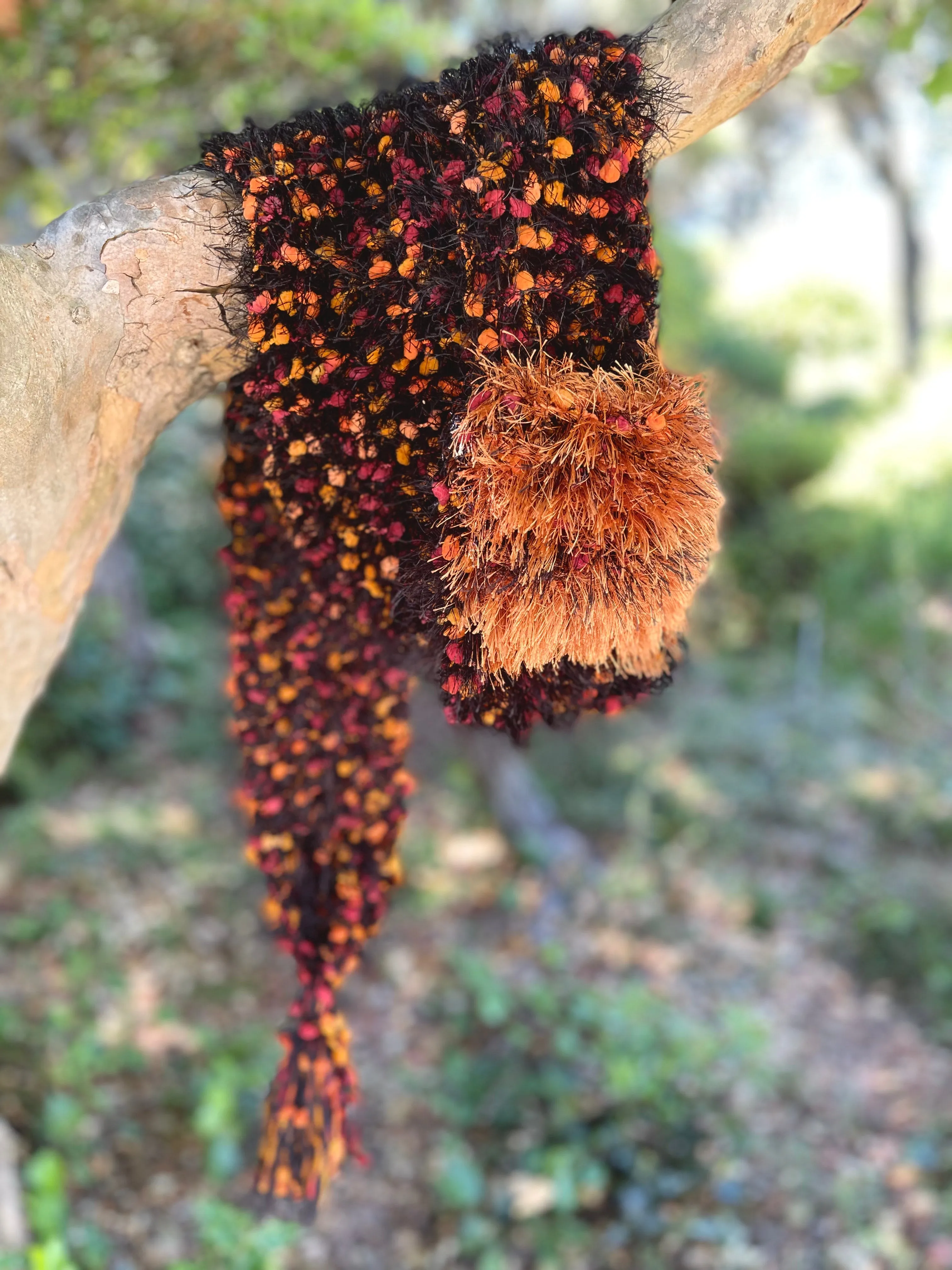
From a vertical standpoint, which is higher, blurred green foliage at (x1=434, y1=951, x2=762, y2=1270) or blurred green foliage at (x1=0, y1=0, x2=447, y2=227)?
blurred green foliage at (x1=0, y1=0, x2=447, y2=227)

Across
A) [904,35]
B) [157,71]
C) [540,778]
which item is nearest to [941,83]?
[904,35]

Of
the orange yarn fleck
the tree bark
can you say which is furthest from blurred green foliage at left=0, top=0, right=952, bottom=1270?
the orange yarn fleck

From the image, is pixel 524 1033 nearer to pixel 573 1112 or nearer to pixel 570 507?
pixel 573 1112

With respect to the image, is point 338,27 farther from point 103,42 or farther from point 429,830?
point 429,830

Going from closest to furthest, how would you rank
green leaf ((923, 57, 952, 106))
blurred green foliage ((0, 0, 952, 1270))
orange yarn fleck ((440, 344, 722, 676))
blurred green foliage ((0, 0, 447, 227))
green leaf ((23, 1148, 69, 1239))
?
orange yarn fleck ((440, 344, 722, 676)) → green leaf ((923, 57, 952, 106)) → green leaf ((23, 1148, 69, 1239)) → blurred green foliage ((0, 0, 952, 1270)) → blurred green foliage ((0, 0, 447, 227))

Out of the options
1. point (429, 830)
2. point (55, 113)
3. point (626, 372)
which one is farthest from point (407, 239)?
point (429, 830)

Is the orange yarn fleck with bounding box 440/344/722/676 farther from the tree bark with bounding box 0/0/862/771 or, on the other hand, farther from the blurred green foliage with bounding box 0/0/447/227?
the blurred green foliage with bounding box 0/0/447/227
